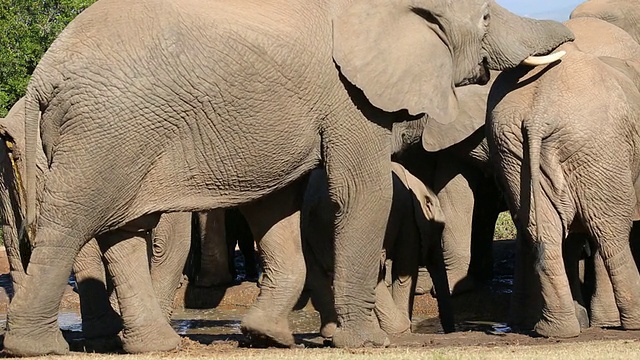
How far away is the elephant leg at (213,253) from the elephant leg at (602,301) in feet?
14.1

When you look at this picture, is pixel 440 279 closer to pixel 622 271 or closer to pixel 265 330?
pixel 622 271

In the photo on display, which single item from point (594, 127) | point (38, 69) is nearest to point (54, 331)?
point (38, 69)

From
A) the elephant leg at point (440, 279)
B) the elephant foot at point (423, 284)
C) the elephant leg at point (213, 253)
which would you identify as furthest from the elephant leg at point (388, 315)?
the elephant leg at point (213, 253)

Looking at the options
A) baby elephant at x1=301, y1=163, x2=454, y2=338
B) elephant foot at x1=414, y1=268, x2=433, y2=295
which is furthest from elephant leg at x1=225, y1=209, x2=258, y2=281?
baby elephant at x1=301, y1=163, x2=454, y2=338

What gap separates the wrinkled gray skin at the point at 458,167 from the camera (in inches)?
503

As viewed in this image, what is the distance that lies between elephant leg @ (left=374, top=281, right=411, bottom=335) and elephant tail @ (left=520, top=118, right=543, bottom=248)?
4.36 ft

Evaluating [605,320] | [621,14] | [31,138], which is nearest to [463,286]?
[605,320]

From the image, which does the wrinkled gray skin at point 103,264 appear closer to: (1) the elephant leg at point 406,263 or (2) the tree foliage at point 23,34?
(1) the elephant leg at point 406,263

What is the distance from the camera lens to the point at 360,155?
376 inches

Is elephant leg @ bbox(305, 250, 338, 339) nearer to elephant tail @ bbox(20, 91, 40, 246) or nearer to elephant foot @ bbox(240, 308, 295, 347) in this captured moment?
elephant foot @ bbox(240, 308, 295, 347)

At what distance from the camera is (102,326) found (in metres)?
10.5

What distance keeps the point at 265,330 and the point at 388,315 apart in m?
1.42

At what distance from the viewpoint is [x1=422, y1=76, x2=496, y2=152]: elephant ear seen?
12.7 meters

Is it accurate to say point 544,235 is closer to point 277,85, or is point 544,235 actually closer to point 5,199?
point 277,85
